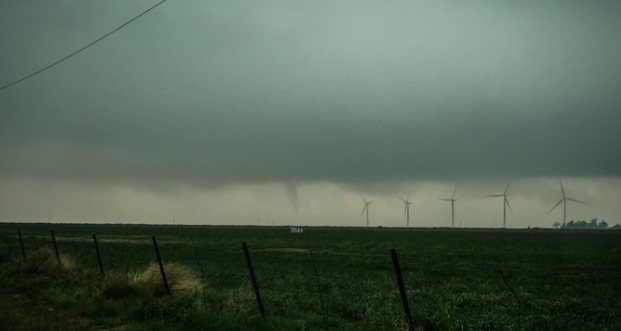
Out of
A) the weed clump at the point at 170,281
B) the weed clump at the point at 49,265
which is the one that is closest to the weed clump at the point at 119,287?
the weed clump at the point at 170,281

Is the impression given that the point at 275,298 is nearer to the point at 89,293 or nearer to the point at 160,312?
the point at 160,312

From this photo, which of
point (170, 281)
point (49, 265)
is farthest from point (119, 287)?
point (49, 265)

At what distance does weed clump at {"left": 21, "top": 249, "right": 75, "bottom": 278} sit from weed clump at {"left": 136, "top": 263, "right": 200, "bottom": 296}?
591 centimetres

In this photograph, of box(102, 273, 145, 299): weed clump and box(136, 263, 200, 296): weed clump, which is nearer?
box(102, 273, 145, 299): weed clump

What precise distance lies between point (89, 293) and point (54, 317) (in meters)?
3.40

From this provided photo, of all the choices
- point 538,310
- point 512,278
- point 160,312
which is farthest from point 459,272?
point 160,312

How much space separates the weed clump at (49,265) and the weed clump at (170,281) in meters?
5.91

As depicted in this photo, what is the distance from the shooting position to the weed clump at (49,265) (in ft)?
71.6

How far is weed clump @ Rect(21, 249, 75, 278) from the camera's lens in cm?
2181

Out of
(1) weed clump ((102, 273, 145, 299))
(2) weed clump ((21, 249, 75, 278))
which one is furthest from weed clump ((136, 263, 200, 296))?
(2) weed clump ((21, 249, 75, 278))

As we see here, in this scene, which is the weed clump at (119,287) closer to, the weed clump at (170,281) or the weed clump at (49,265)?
the weed clump at (170,281)

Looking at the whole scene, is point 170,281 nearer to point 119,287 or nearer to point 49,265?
point 119,287

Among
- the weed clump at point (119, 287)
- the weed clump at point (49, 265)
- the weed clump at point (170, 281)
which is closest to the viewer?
the weed clump at point (119, 287)

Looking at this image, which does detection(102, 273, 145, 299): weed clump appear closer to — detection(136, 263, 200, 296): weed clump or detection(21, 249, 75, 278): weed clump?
detection(136, 263, 200, 296): weed clump
